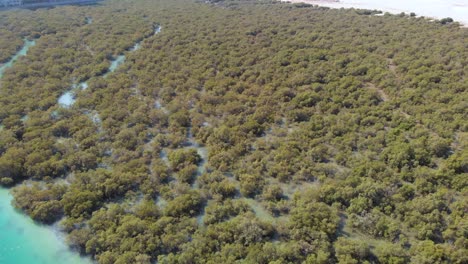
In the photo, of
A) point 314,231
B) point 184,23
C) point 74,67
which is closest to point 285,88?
point 314,231

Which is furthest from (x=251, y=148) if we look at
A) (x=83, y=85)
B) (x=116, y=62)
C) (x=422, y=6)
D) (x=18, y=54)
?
(x=422, y=6)

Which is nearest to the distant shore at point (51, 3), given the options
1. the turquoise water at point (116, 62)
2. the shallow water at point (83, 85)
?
the turquoise water at point (116, 62)

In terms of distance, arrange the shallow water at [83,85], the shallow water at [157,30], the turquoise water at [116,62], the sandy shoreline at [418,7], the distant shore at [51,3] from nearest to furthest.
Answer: the shallow water at [83,85]
the turquoise water at [116,62]
the sandy shoreline at [418,7]
the shallow water at [157,30]
the distant shore at [51,3]

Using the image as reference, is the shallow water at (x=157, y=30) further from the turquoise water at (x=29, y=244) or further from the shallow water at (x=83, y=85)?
the turquoise water at (x=29, y=244)

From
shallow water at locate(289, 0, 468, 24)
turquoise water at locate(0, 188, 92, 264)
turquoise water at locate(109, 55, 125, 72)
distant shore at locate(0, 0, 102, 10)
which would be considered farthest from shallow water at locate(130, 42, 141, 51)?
shallow water at locate(289, 0, 468, 24)

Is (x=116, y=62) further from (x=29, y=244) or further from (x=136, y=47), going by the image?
(x=29, y=244)

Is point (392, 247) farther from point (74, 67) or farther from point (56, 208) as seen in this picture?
point (74, 67)
